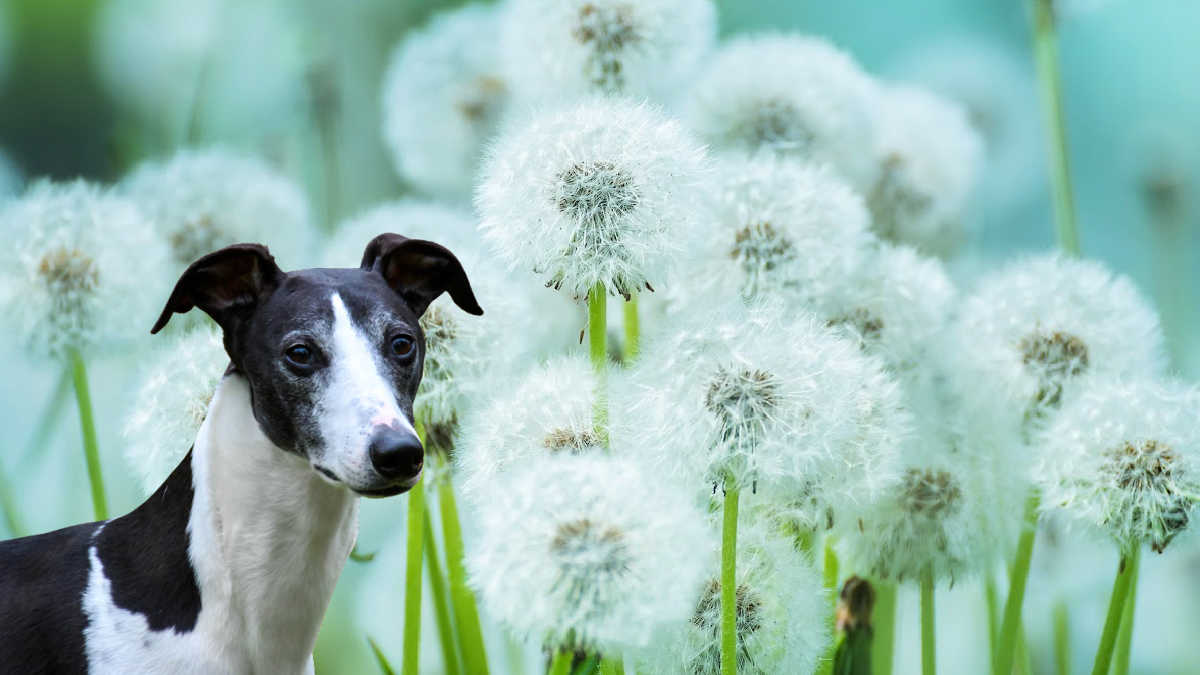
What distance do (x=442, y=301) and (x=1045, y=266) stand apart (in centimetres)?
52

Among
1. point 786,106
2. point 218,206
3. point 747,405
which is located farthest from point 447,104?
point 747,405

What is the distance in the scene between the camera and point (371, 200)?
5.93ft

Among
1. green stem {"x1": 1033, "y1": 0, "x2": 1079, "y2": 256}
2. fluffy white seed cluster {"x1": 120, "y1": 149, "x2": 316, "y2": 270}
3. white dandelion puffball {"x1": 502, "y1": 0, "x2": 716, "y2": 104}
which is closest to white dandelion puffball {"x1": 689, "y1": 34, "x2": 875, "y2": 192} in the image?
white dandelion puffball {"x1": 502, "y1": 0, "x2": 716, "y2": 104}

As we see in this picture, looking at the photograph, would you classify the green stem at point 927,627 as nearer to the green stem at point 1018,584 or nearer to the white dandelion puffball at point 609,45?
the green stem at point 1018,584

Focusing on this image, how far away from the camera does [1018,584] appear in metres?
1.02

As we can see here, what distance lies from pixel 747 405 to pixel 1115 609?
334mm

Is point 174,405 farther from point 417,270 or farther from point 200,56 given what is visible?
point 200,56

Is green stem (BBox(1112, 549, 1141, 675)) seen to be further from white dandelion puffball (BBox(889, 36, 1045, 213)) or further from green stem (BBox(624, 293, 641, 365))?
white dandelion puffball (BBox(889, 36, 1045, 213))

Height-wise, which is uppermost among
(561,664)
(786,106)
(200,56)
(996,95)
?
(996,95)

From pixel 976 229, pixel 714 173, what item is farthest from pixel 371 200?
pixel 714 173

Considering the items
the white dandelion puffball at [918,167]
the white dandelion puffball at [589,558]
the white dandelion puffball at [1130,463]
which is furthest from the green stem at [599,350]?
the white dandelion puffball at [918,167]

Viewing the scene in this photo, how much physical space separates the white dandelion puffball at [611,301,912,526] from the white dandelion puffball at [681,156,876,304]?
15 centimetres

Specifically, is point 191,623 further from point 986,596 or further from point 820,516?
point 986,596

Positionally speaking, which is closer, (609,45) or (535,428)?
(535,428)
